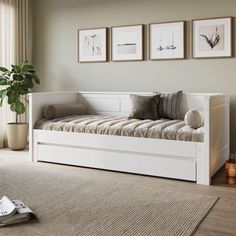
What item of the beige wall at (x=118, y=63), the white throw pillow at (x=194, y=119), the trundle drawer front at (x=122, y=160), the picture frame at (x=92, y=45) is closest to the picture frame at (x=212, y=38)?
the beige wall at (x=118, y=63)

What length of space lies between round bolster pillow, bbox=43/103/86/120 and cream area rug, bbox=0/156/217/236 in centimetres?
75

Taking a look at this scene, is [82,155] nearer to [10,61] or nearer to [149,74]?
[149,74]

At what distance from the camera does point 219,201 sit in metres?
2.52

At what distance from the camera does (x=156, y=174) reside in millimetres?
3180

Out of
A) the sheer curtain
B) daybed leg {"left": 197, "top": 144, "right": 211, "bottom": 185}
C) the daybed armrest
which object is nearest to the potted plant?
the sheer curtain

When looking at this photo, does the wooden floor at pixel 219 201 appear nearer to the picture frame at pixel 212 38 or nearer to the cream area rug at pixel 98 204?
the cream area rug at pixel 98 204

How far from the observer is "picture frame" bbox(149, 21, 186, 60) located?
13.2 ft

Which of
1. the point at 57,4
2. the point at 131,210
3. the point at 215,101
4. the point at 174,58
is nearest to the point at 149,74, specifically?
the point at 174,58

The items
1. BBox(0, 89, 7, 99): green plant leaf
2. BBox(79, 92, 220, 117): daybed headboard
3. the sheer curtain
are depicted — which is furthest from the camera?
the sheer curtain

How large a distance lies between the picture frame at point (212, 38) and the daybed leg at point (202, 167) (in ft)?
4.66

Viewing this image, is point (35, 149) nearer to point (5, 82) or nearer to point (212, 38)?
point (5, 82)

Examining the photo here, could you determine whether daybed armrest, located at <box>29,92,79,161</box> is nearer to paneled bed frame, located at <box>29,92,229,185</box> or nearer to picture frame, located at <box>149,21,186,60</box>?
paneled bed frame, located at <box>29,92,229,185</box>

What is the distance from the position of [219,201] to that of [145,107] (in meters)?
1.52

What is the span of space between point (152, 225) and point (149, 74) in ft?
8.38
